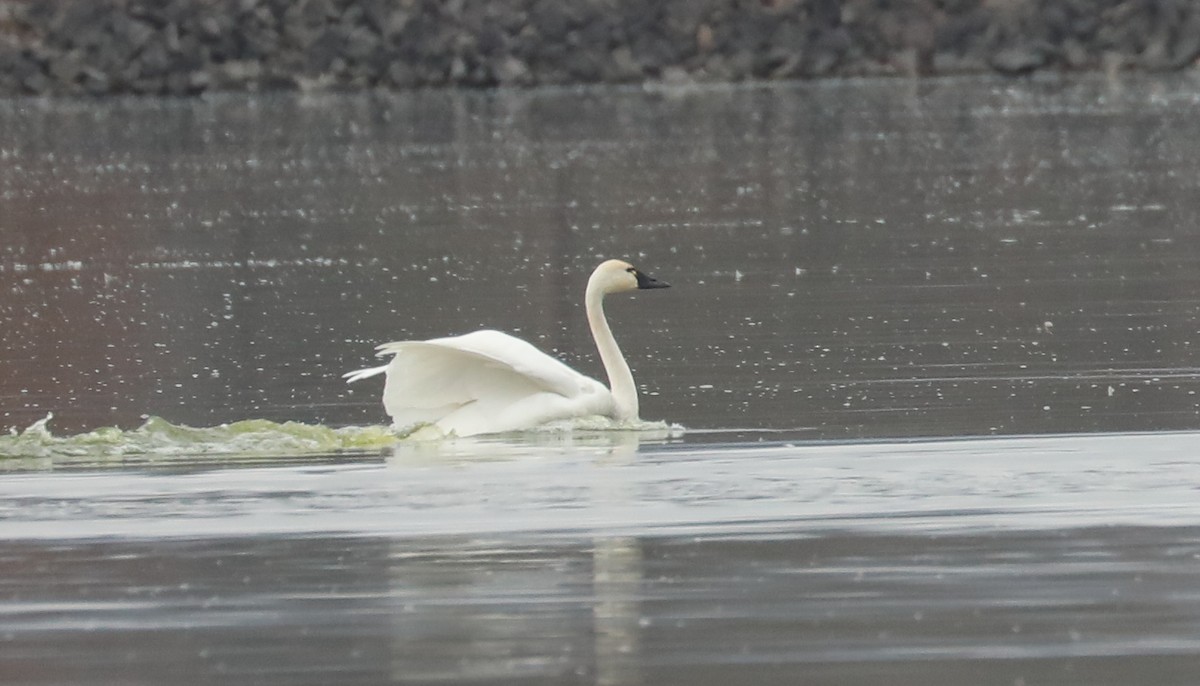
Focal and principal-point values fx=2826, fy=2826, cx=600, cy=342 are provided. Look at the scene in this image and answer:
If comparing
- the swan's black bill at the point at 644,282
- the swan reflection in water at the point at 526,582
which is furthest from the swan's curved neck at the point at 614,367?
the swan reflection in water at the point at 526,582

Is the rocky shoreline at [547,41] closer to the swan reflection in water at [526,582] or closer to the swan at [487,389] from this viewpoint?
the swan at [487,389]

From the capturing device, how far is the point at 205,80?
52094mm

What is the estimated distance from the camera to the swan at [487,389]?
11.6 metres

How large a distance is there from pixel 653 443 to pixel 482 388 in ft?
3.90

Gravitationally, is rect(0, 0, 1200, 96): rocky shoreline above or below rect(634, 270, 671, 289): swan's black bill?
above

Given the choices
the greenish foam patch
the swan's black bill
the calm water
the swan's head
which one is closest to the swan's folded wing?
the calm water

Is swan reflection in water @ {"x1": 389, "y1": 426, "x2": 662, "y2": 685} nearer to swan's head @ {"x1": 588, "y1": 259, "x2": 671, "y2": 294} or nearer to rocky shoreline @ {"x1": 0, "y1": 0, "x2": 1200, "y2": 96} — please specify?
swan's head @ {"x1": 588, "y1": 259, "x2": 671, "y2": 294}

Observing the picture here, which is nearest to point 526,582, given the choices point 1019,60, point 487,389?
point 487,389

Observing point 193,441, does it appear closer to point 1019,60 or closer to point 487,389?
point 487,389

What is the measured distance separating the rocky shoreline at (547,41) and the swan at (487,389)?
129 ft

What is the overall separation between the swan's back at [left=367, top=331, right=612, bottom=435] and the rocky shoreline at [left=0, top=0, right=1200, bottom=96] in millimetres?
39346

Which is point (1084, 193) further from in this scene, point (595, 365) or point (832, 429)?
point (832, 429)

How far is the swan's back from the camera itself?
37.9 feet

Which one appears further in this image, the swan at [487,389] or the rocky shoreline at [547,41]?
the rocky shoreline at [547,41]
